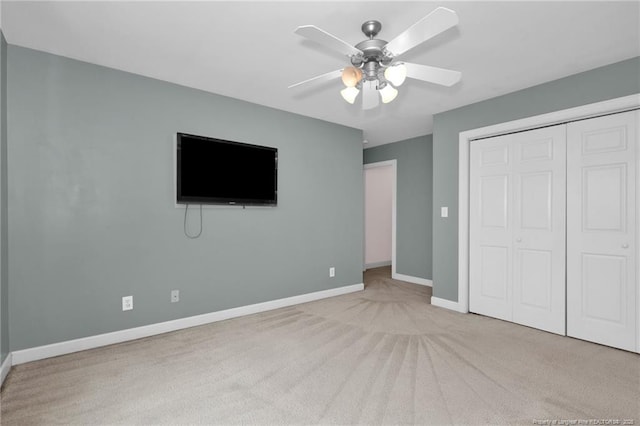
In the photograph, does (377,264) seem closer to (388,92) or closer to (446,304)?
(446,304)

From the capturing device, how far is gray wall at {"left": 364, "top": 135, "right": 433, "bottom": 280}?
17.9ft

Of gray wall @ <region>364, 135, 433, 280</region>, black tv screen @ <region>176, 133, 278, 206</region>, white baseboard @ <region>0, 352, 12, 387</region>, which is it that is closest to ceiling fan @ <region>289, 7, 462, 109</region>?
black tv screen @ <region>176, 133, 278, 206</region>

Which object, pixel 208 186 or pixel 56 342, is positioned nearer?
pixel 56 342

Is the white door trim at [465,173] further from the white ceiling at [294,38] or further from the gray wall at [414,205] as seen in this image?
the gray wall at [414,205]

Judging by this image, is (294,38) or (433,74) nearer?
(433,74)

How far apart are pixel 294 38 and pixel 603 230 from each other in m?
3.11

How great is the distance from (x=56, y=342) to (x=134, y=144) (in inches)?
70.6

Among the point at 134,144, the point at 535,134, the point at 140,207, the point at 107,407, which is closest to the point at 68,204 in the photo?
the point at 140,207

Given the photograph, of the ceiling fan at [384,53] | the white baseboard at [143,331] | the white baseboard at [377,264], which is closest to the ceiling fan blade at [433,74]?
the ceiling fan at [384,53]

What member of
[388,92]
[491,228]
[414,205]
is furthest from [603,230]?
[414,205]

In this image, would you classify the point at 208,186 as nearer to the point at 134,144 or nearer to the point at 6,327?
the point at 134,144

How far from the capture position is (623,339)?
2.77 m

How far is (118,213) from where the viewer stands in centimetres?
294

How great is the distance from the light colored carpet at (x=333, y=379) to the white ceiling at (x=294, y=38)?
2449 millimetres
